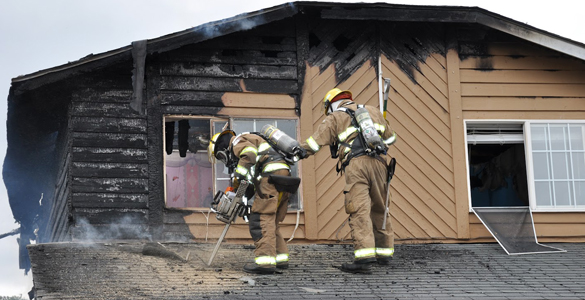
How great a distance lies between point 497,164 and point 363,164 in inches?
178

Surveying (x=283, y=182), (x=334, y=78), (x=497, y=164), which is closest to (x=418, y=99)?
(x=334, y=78)

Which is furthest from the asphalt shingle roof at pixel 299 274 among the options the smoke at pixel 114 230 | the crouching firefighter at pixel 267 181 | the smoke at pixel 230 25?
the smoke at pixel 230 25

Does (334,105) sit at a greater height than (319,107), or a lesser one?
lesser

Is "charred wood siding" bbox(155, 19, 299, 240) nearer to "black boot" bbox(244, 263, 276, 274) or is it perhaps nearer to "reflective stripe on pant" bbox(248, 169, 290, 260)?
"reflective stripe on pant" bbox(248, 169, 290, 260)

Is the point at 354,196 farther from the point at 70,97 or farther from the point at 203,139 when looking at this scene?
the point at 70,97

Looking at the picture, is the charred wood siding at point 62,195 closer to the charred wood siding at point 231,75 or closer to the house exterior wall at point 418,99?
the charred wood siding at point 231,75

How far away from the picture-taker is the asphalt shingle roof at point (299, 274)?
306 inches

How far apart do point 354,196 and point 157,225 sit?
278cm

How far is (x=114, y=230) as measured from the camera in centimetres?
1030

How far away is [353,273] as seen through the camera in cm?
886

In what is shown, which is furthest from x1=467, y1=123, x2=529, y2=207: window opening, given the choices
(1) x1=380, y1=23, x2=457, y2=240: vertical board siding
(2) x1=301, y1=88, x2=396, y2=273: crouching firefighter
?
(2) x1=301, y1=88, x2=396, y2=273: crouching firefighter

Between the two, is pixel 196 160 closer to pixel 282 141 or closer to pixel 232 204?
pixel 232 204

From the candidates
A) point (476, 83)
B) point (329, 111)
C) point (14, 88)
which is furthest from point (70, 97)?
point (476, 83)

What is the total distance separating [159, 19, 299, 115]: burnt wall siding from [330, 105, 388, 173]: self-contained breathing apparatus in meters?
1.96
